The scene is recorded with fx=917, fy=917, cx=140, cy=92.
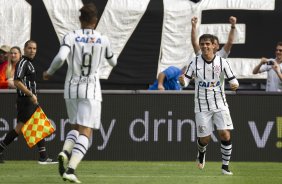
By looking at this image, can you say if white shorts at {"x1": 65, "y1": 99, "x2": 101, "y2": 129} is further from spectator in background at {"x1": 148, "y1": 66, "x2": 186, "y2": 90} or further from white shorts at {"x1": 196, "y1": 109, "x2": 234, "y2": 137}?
spectator in background at {"x1": 148, "y1": 66, "x2": 186, "y2": 90}

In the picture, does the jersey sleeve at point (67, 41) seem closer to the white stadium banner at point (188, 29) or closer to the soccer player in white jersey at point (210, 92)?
the soccer player in white jersey at point (210, 92)

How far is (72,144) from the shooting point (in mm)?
11375

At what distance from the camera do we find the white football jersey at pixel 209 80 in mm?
13375

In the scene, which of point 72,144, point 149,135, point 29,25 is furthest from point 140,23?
point 72,144

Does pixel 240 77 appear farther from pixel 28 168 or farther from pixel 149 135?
pixel 28 168

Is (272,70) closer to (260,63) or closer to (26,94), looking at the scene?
(260,63)

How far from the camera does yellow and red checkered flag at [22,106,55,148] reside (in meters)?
15.6

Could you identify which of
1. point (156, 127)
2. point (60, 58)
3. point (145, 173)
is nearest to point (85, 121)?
point (60, 58)

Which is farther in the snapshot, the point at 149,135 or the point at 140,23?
the point at 140,23

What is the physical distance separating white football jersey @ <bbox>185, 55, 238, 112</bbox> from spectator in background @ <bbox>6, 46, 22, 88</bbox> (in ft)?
14.6

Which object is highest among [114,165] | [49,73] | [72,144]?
[49,73]

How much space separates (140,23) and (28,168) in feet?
18.9

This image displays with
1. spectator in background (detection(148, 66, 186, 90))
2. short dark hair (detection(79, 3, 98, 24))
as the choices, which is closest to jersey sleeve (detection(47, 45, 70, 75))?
short dark hair (detection(79, 3, 98, 24))

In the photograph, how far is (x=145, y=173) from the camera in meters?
13.4
